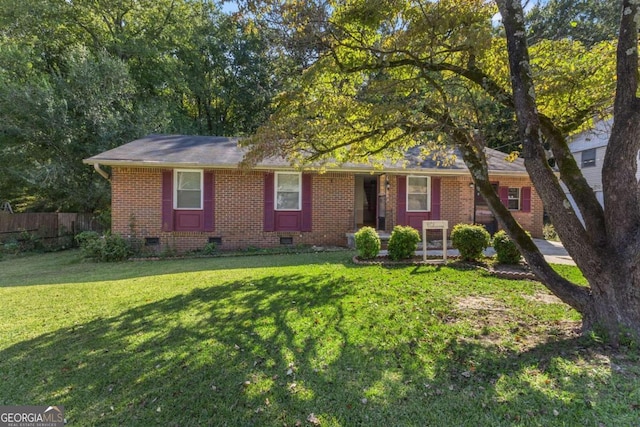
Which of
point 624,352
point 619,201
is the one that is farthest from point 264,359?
point 619,201

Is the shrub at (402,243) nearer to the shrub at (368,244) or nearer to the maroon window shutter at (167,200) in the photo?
the shrub at (368,244)

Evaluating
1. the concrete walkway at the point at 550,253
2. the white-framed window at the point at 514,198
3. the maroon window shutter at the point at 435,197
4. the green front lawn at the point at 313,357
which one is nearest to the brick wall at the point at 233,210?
the concrete walkway at the point at 550,253

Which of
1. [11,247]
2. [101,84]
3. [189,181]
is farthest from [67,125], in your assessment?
[189,181]

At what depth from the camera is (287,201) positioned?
11.3m

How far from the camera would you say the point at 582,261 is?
11.5ft

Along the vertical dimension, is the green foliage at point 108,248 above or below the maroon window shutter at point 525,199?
below

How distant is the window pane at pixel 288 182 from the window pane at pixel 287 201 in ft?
0.55

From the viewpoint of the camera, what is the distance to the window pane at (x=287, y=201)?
36.9ft

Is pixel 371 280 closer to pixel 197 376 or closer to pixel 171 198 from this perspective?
pixel 197 376

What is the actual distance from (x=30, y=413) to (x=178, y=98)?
2293 cm

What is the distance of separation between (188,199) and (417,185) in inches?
308

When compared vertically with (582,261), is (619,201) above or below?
above

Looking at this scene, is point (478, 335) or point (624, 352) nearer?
point (624, 352)

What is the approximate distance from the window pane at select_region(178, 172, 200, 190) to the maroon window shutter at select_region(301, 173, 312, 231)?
11.2 ft
